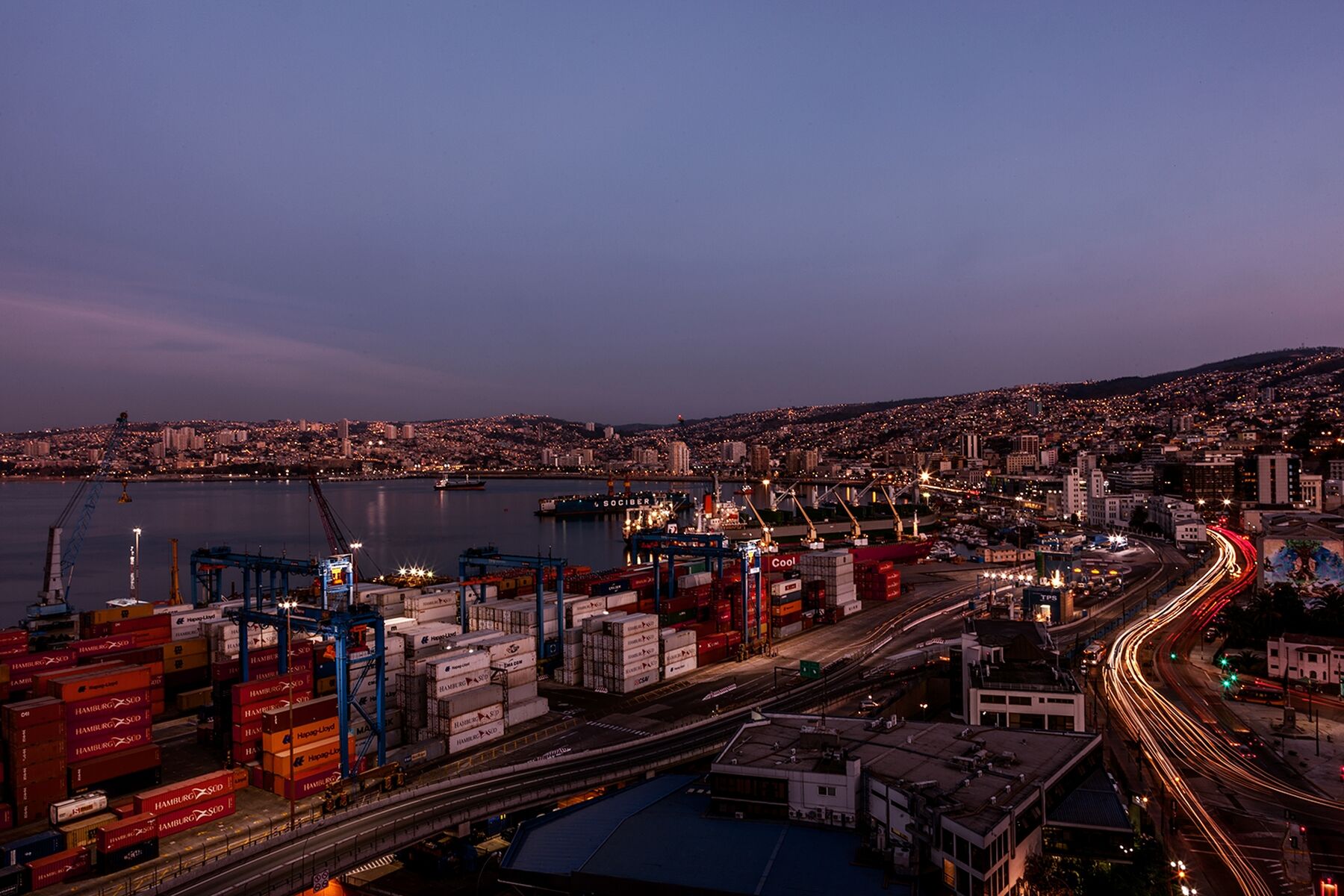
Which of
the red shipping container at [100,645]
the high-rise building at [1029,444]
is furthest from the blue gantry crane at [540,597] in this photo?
the high-rise building at [1029,444]

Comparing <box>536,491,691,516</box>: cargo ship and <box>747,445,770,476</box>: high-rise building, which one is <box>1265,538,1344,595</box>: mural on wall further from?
<box>747,445,770,476</box>: high-rise building

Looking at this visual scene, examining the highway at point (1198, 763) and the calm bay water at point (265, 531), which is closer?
the highway at point (1198, 763)

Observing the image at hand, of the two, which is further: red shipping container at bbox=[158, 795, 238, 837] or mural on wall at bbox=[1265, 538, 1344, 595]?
mural on wall at bbox=[1265, 538, 1344, 595]

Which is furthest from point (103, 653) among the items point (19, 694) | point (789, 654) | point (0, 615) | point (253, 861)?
point (0, 615)

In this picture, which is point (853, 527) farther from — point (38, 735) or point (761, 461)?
point (761, 461)

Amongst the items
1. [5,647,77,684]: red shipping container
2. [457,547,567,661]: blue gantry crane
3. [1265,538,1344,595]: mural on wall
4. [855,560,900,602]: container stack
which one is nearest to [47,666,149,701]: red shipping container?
[5,647,77,684]: red shipping container

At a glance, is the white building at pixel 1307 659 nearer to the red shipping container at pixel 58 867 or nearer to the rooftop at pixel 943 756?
the rooftop at pixel 943 756

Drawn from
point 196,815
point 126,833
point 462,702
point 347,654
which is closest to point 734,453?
point 462,702
